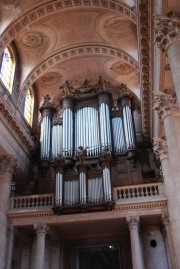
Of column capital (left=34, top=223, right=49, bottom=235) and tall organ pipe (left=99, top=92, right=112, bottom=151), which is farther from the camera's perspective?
tall organ pipe (left=99, top=92, right=112, bottom=151)

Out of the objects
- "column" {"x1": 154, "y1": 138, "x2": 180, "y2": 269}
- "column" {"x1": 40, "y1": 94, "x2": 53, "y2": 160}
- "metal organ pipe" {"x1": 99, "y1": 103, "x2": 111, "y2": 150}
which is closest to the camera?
"column" {"x1": 154, "y1": 138, "x2": 180, "y2": 269}

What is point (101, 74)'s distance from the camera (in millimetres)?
18219

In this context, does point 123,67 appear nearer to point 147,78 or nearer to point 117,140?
point 117,140

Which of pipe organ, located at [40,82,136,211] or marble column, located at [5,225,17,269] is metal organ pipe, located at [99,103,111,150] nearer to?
pipe organ, located at [40,82,136,211]

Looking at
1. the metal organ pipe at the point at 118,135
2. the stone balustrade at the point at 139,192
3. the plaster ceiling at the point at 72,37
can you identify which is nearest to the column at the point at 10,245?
the stone balustrade at the point at 139,192

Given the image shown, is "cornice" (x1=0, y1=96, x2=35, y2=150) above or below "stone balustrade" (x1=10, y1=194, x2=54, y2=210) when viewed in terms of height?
above

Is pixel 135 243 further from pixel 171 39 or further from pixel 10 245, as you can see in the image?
pixel 171 39

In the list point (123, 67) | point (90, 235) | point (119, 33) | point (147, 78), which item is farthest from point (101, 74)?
point (90, 235)

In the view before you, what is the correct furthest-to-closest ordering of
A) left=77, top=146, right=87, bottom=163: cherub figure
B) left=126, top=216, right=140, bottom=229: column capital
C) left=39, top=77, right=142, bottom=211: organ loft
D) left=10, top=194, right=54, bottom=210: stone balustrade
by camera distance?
left=77, top=146, right=87, bottom=163: cherub figure < left=10, top=194, right=54, bottom=210: stone balustrade < left=39, top=77, right=142, bottom=211: organ loft < left=126, top=216, right=140, bottom=229: column capital

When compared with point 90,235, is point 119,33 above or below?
above

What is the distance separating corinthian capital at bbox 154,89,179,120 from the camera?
9430 mm

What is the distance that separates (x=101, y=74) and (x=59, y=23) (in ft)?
14.4

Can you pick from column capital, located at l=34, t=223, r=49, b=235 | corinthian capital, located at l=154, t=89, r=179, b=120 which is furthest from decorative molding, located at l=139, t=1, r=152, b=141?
column capital, located at l=34, t=223, r=49, b=235

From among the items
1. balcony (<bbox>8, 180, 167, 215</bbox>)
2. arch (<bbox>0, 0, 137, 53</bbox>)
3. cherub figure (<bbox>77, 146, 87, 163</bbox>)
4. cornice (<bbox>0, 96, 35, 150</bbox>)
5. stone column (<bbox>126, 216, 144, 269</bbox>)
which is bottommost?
stone column (<bbox>126, 216, 144, 269</bbox>)
